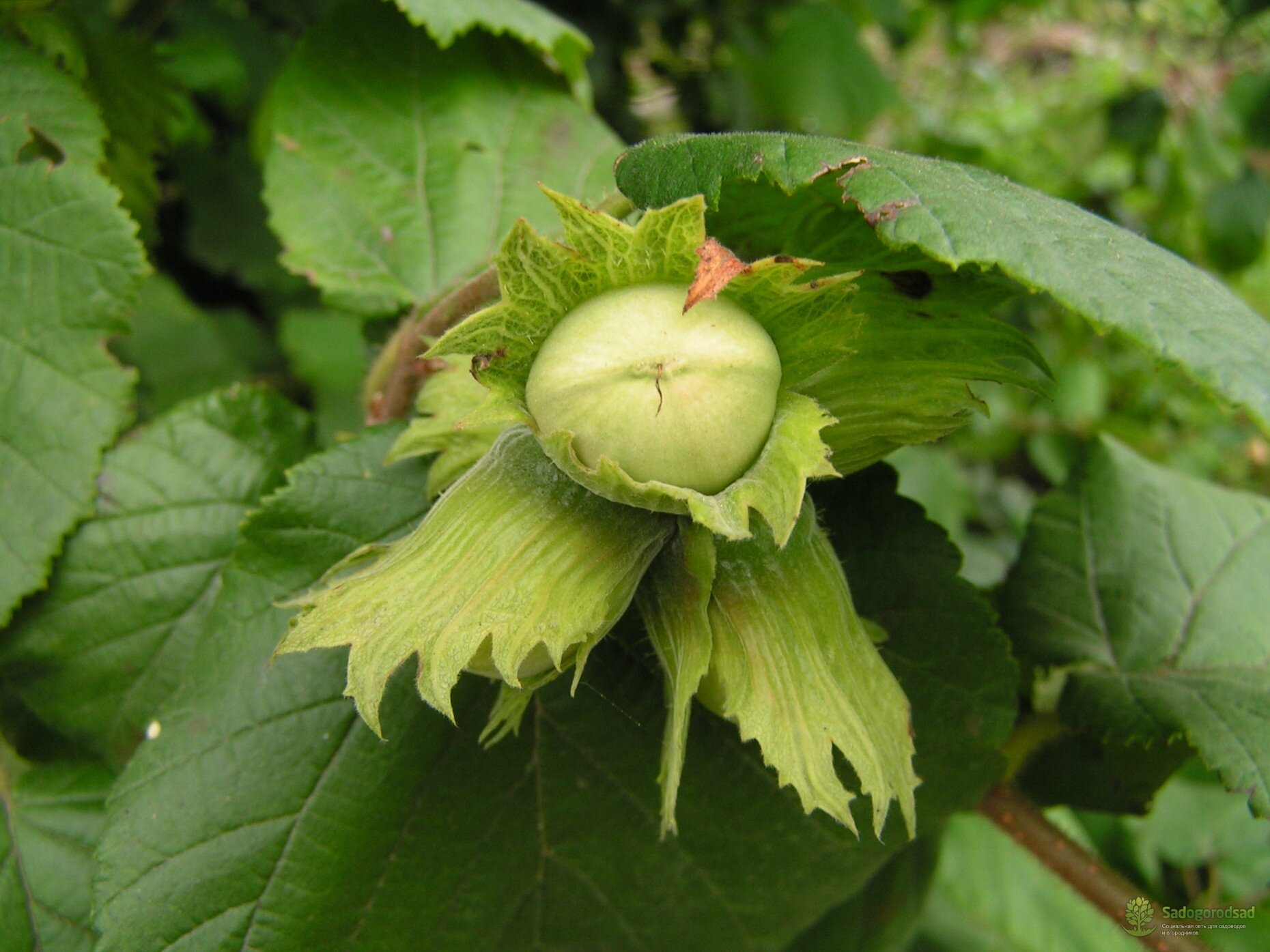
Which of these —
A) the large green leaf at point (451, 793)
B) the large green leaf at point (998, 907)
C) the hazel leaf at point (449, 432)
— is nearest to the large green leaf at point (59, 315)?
the large green leaf at point (451, 793)

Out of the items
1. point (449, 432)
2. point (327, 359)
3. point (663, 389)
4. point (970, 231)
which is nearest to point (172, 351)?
point (327, 359)

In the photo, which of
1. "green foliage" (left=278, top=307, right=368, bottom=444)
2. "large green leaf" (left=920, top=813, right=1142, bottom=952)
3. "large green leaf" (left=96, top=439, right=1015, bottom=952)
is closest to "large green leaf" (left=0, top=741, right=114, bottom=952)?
"large green leaf" (left=96, top=439, right=1015, bottom=952)

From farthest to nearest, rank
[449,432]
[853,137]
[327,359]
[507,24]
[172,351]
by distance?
[853,137]
[327,359]
[172,351]
[507,24]
[449,432]

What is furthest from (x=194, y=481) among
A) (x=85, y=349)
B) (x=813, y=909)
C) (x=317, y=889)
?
(x=813, y=909)

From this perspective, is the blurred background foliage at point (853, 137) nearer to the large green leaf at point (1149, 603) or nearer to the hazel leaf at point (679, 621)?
the large green leaf at point (1149, 603)

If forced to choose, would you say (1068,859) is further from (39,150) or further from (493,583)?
(39,150)

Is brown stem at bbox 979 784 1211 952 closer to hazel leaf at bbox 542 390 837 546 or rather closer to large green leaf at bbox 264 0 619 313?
hazel leaf at bbox 542 390 837 546

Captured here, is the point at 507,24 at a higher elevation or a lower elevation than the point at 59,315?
higher
